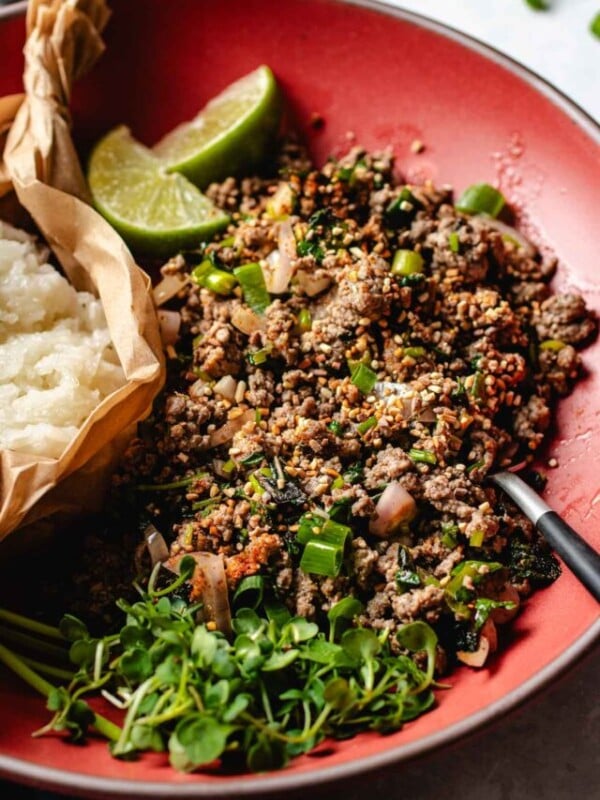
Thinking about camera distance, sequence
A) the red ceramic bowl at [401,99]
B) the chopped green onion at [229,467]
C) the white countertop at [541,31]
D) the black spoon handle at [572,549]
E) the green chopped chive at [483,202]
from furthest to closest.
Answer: the white countertop at [541,31] → the green chopped chive at [483,202] → the red ceramic bowl at [401,99] → the chopped green onion at [229,467] → the black spoon handle at [572,549]

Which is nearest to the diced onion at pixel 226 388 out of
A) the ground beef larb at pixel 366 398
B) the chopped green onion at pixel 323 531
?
the ground beef larb at pixel 366 398

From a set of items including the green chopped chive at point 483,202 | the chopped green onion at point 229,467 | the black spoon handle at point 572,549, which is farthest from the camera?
the green chopped chive at point 483,202

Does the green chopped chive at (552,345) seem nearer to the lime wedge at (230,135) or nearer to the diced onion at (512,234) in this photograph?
the diced onion at (512,234)

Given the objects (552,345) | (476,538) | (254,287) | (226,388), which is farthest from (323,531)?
(552,345)

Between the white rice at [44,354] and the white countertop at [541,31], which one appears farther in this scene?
the white countertop at [541,31]

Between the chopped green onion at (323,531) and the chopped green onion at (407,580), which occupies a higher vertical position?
the chopped green onion at (407,580)

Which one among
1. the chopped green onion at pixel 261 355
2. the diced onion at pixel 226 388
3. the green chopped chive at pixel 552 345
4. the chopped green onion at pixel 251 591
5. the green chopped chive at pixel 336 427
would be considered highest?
the green chopped chive at pixel 552 345

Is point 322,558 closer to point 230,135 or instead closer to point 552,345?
point 552,345

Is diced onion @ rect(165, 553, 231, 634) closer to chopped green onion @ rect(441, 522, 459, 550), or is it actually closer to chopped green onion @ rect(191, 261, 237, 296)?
chopped green onion @ rect(441, 522, 459, 550)
